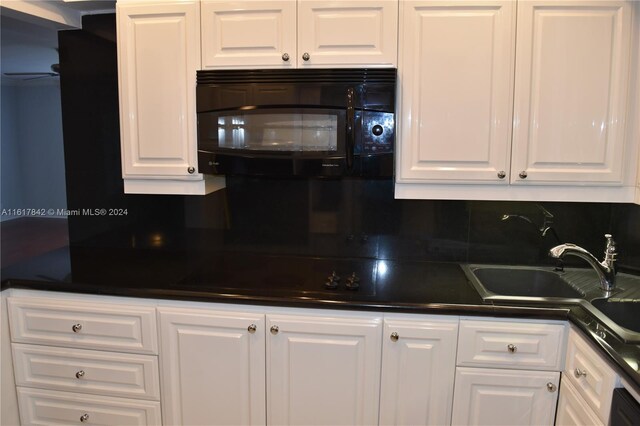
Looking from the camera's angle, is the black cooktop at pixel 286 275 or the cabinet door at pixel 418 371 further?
the black cooktop at pixel 286 275

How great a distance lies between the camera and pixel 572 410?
1.49 metres

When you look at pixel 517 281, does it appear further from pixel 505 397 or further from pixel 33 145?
pixel 33 145

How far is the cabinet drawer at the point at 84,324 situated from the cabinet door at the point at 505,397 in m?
1.22

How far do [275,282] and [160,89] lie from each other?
96 centimetres

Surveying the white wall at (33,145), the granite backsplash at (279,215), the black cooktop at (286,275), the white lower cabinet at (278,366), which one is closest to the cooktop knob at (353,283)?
the black cooktop at (286,275)

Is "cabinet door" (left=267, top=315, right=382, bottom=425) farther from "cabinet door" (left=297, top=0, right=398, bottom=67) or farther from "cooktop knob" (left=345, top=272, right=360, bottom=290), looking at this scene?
"cabinet door" (left=297, top=0, right=398, bottom=67)

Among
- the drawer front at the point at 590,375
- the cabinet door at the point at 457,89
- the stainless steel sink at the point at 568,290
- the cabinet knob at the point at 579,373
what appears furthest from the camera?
the cabinet door at the point at 457,89

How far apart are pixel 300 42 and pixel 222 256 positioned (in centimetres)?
110

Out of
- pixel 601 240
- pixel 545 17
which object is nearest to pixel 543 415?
pixel 601 240

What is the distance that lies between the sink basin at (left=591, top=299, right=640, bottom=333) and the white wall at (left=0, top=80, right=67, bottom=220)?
619cm

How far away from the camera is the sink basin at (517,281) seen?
1.85 metres

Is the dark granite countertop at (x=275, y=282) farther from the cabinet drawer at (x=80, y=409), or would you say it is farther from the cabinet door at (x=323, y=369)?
the cabinet drawer at (x=80, y=409)

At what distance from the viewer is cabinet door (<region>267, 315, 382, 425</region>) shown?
5.46ft

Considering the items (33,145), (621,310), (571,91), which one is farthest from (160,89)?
(33,145)
